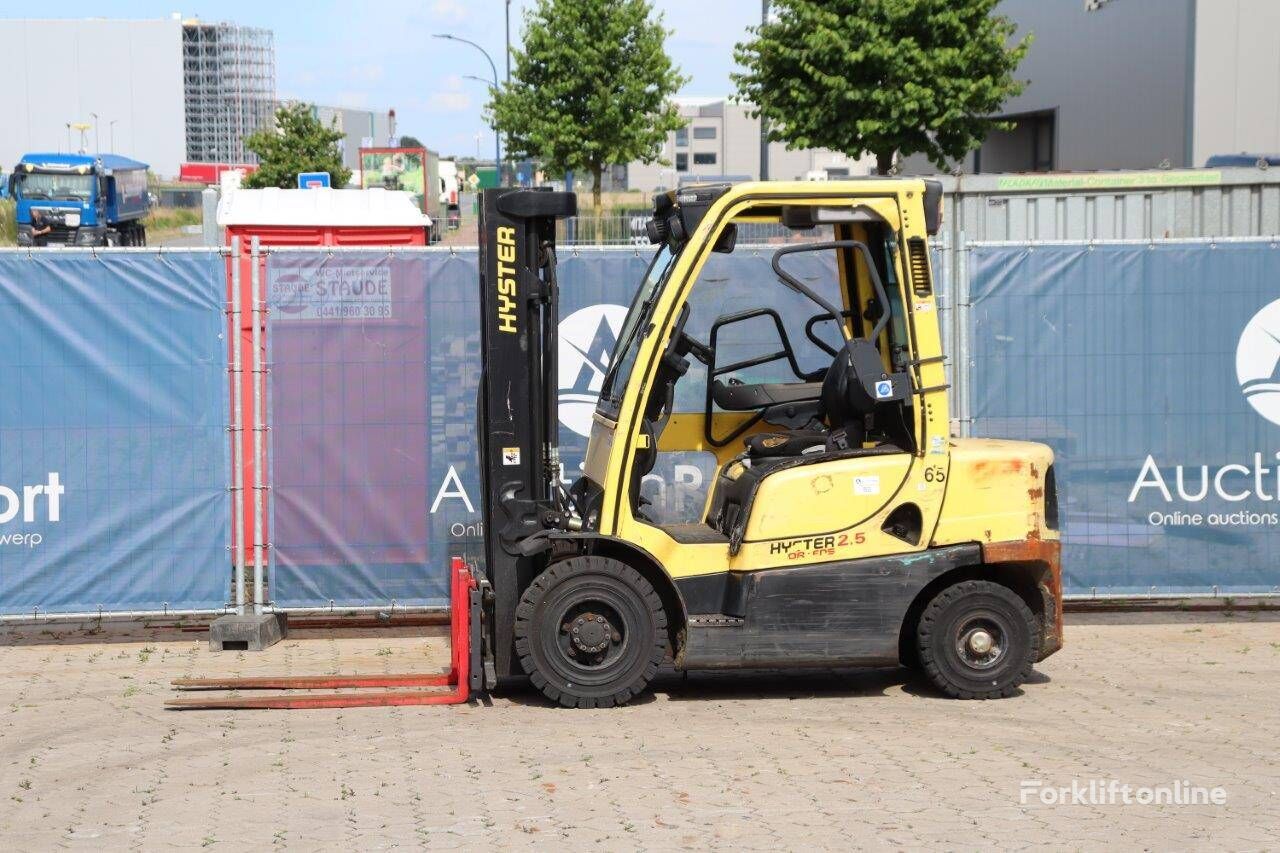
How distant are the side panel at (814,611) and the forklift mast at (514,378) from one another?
86cm

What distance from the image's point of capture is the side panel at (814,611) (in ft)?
25.7

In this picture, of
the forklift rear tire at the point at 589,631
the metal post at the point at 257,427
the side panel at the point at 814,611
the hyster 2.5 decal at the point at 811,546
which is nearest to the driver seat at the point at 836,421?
the hyster 2.5 decal at the point at 811,546

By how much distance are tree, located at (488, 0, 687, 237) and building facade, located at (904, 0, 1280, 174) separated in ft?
37.9

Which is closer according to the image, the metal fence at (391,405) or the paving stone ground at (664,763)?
the paving stone ground at (664,763)

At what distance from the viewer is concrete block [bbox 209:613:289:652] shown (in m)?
9.58

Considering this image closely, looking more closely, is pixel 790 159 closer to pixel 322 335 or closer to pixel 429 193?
pixel 429 193

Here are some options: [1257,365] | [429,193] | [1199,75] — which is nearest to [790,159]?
[429,193]

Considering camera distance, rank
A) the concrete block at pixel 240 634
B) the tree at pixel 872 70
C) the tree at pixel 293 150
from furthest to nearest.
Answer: the tree at pixel 293 150
the tree at pixel 872 70
the concrete block at pixel 240 634

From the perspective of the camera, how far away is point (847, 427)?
8.07m

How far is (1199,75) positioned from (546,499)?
1329 inches

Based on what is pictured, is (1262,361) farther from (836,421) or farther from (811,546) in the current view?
(811,546)

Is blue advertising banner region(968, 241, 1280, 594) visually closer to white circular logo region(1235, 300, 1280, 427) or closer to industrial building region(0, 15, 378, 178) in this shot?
white circular logo region(1235, 300, 1280, 427)

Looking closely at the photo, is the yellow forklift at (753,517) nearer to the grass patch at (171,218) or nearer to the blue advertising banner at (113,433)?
the blue advertising banner at (113,433)

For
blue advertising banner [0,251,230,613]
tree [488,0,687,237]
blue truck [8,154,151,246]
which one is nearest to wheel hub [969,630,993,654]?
blue advertising banner [0,251,230,613]
